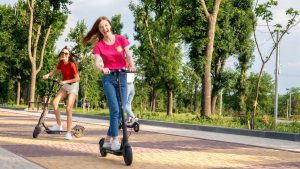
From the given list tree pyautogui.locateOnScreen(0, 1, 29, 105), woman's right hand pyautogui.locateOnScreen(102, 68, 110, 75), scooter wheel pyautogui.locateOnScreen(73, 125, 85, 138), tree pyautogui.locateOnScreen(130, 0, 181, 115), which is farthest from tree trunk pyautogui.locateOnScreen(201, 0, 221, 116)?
tree pyautogui.locateOnScreen(0, 1, 29, 105)

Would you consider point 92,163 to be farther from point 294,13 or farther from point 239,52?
point 239,52

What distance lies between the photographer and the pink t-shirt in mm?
6863

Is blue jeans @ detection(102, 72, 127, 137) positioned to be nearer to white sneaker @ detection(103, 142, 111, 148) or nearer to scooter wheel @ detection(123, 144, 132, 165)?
white sneaker @ detection(103, 142, 111, 148)

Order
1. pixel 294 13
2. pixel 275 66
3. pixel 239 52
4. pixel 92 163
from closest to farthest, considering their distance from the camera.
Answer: pixel 92 163 → pixel 294 13 → pixel 275 66 → pixel 239 52

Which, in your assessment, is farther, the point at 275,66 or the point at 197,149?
the point at 275,66

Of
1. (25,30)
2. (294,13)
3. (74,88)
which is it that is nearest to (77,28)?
(25,30)

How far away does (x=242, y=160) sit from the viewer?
7.31 m

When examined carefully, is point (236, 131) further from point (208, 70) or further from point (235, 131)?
point (208, 70)

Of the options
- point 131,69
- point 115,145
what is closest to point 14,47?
point 131,69

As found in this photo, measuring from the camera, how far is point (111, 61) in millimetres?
6879

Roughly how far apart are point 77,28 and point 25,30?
28.7ft

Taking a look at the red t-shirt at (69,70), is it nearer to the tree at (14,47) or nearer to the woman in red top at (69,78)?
the woman in red top at (69,78)

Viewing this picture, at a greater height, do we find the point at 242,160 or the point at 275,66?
the point at 275,66

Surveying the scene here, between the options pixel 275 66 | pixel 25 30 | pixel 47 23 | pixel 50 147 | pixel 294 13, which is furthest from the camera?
pixel 25 30
